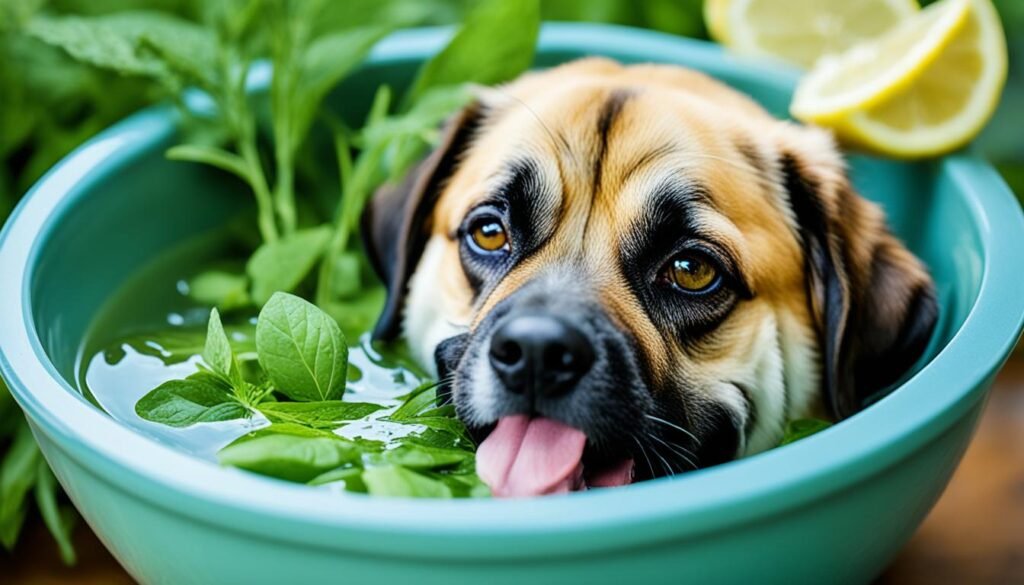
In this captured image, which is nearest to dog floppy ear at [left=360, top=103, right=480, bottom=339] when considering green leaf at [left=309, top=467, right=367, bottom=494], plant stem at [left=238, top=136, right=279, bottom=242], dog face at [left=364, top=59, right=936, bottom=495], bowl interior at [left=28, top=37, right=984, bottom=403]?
dog face at [left=364, top=59, right=936, bottom=495]

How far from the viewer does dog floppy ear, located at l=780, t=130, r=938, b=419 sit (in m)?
→ 1.99

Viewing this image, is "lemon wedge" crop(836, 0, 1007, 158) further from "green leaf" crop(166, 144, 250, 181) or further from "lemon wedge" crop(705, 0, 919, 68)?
"green leaf" crop(166, 144, 250, 181)

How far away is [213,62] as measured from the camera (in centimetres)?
240

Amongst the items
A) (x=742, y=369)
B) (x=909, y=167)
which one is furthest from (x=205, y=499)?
(x=909, y=167)

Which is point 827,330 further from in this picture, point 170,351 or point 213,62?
point 213,62

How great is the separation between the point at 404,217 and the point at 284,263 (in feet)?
0.72

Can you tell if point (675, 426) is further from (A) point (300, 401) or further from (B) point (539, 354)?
(A) point (300, 401)

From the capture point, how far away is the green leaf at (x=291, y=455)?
4.82 feet

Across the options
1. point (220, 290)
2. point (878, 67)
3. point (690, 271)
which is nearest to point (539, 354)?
point (690, 271)

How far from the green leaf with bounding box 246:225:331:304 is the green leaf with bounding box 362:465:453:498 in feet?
2.29

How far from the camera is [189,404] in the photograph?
5.74 feet

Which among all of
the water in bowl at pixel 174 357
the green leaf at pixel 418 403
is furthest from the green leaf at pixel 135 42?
the green leaf at pixel 418 403

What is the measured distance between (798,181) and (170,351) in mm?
1076

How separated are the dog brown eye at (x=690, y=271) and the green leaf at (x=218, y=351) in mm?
663
